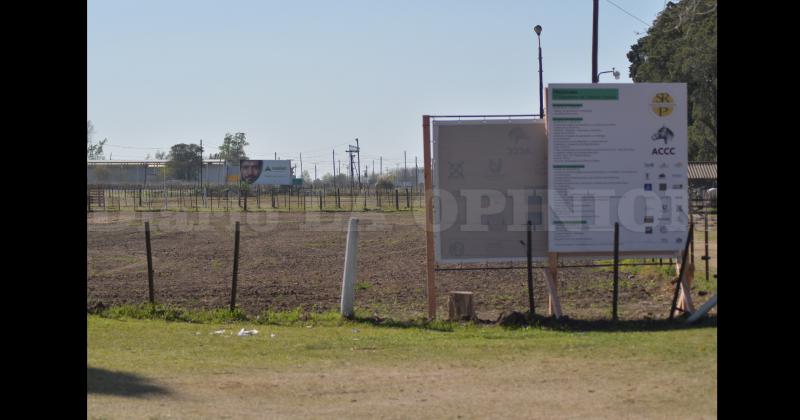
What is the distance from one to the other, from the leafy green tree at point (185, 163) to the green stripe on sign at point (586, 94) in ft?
362

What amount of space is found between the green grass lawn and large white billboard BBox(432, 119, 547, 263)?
1777mm

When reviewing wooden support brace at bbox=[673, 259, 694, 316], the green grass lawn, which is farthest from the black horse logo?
the green grass lawn

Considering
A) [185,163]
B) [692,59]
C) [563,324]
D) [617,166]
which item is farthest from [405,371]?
[185,163]

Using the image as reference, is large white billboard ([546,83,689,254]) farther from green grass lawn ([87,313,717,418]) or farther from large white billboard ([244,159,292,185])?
large white billboard ([244,159,292,185])

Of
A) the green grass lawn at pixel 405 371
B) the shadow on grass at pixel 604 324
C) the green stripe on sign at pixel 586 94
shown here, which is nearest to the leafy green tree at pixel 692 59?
the green stripe on sign at pixel 586 94

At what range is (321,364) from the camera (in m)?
9.41

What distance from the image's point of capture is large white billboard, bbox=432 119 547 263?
45.1 ft

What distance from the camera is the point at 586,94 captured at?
13492 mm

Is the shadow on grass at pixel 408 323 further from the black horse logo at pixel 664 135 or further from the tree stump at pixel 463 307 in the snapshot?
the black horse logo at pixel 664 135

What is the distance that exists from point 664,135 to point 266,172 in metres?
98.3

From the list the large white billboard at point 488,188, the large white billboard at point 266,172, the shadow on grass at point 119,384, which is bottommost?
the shadow on grass at point 119,384

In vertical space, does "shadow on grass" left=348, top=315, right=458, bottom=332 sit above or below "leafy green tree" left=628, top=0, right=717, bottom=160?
below

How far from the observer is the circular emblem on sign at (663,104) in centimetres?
1381
